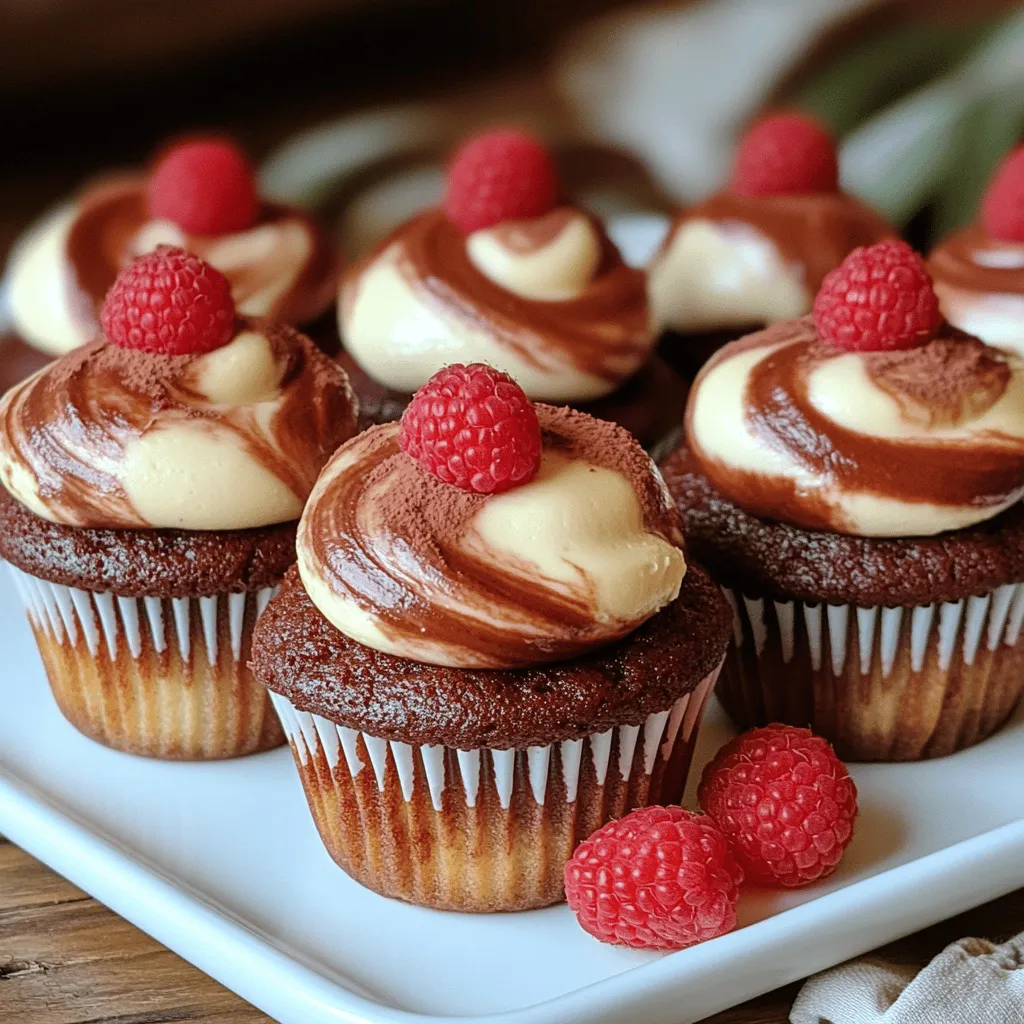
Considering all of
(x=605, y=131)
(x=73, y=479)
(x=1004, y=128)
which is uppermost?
(x=73, y=479)

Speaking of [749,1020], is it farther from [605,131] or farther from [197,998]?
[605,131]

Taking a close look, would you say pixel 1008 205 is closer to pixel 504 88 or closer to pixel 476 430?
pixel 476 430

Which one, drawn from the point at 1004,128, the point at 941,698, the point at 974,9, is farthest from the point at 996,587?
the point at 974,9

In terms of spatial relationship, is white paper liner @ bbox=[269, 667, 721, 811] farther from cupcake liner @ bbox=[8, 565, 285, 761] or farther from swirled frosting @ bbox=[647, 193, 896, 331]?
swirled frosting @ bbox=[647, 193, 896, 331]

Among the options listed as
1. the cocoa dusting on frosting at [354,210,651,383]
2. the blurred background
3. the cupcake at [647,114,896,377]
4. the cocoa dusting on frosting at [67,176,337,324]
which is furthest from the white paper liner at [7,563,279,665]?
the blurred background

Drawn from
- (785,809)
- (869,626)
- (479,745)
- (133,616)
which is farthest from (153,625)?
(869,626)

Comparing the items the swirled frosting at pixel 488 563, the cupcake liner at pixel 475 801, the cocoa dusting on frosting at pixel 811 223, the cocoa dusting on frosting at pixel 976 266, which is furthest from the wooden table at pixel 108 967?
the cocoa dusting on frosting at pixel 811 223

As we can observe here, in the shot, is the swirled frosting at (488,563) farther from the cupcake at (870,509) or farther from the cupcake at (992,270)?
the cupcake at (992,270)
